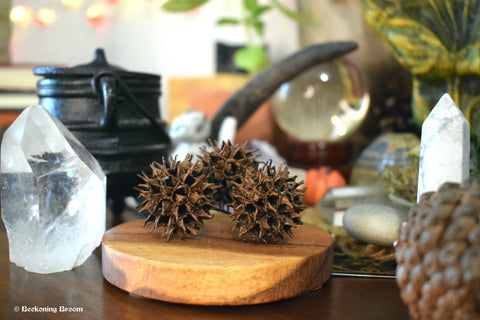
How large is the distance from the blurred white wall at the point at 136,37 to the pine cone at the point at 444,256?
5.18 ft

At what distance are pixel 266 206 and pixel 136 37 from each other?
157cm

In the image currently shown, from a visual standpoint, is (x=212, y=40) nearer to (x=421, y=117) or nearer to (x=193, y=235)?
(x=421, y=117)

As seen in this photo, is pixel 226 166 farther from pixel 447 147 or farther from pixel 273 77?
pixel 273 77

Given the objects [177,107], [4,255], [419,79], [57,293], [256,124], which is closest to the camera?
[57,293]

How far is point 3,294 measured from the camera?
0.49 metres

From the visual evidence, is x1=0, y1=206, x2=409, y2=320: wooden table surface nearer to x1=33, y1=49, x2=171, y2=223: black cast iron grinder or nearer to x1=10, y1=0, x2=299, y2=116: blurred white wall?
x1=33, y1=49, x2=171, y2=223: black cast iron grinder

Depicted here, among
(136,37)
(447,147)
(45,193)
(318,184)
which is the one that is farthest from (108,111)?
(136,37)

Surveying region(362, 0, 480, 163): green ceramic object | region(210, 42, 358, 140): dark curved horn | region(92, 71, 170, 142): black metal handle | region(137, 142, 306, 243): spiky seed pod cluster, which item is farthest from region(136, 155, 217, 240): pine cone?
region(210, 42, 358, 140): dark curved horn

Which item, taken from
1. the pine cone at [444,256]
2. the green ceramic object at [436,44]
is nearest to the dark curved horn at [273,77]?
the green ceramic object at [436,44]

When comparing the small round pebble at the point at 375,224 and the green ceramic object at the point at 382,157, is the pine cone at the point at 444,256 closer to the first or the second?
the small round pebble at the point at 375,224

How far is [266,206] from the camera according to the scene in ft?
1.60

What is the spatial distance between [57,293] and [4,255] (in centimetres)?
19

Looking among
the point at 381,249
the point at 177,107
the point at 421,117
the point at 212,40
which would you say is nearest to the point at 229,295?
the point at 381,249

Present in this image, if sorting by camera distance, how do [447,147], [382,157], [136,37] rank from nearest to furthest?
1. [447,147]
2. [382,157]
3. [136,37]
